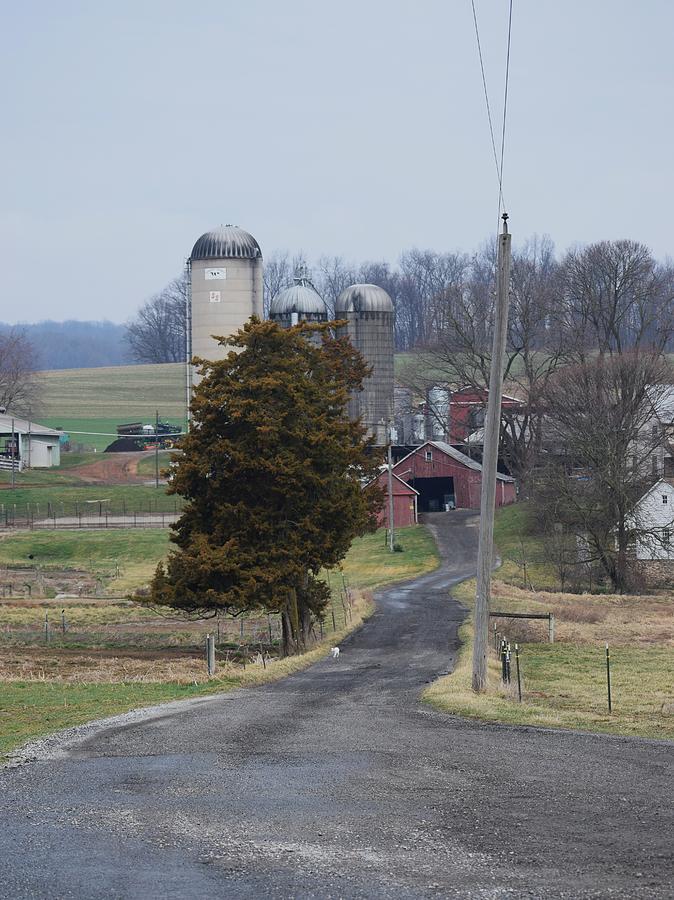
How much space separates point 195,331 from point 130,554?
16.7 m

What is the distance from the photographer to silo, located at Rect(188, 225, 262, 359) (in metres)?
74.1

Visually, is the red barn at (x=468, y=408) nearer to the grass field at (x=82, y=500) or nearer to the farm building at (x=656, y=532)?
the farm building at (x=656, y=532)

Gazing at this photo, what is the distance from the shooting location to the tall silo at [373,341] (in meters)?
81.8

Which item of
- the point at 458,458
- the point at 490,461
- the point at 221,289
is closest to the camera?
the point at 490,461

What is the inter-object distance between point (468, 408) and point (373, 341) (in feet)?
27.8

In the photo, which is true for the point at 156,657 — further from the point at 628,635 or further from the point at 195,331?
the point at 195,331

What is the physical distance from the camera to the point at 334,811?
36.8ft

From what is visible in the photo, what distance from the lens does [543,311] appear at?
261 feet

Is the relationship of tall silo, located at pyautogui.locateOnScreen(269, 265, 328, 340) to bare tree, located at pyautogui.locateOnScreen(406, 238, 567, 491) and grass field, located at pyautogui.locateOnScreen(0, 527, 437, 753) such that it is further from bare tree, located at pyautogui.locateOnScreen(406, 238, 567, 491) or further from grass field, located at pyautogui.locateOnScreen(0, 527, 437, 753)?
grass field, located at pyautogui.locateOnScreen(0, 527, 437, 753)

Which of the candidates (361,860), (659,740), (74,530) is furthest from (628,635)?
(74,530)

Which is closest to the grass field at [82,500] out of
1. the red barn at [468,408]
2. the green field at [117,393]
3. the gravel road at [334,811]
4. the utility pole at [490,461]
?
the red barn at [468,408]

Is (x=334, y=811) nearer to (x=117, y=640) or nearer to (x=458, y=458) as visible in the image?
(x=117, y=640)

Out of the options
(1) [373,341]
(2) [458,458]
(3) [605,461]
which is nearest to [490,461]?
(3) [605,461]

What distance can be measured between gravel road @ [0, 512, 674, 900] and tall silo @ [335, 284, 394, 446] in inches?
2512
